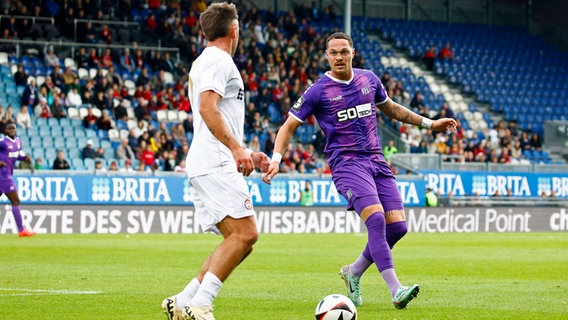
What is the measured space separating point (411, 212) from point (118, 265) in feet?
60.5

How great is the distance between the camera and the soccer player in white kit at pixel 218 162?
760cm

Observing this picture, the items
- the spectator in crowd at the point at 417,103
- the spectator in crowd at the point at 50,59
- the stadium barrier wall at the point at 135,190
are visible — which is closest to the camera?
the stadium barrier wall at the point at 135,190

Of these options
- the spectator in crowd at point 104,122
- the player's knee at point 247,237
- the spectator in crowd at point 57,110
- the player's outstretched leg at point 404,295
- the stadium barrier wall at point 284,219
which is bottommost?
the stadium barrier wall at point 284,219

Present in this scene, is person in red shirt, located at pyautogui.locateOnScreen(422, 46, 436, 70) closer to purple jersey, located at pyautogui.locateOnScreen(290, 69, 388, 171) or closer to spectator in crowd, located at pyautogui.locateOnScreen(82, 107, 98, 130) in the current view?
spectator in crowd, located at pyautogui.locateOnScreen(82, 107, 98, 130)

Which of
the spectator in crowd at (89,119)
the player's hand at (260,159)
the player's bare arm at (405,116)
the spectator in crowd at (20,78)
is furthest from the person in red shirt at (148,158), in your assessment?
the player's hand at (260,159)

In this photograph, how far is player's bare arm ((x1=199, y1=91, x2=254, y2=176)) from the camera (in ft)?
24.1

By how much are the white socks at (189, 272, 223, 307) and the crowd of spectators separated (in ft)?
74.4

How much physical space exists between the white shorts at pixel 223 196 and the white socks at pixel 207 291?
1.29 feet

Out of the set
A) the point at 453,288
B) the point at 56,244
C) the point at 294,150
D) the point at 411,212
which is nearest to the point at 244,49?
the point at 294,150

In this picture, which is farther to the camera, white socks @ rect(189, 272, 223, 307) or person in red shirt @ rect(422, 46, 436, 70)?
person in red shirt @ rect(422, 46, 436, 70)

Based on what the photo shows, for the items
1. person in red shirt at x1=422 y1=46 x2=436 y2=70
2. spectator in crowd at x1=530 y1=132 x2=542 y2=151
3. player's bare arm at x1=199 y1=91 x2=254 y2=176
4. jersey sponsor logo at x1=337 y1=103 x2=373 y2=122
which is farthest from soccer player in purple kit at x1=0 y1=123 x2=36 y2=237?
person in red shirt at x1=422 y1=46 x2=436 y2=70

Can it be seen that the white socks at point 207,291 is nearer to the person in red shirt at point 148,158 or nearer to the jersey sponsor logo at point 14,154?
the jersey sponsor logo at point 14,154

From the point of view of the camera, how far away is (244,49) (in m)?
39.6

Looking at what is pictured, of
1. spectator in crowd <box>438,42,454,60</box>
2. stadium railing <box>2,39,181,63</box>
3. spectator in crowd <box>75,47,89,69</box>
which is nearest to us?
stadium railing <box>2,39,181,63</box>
